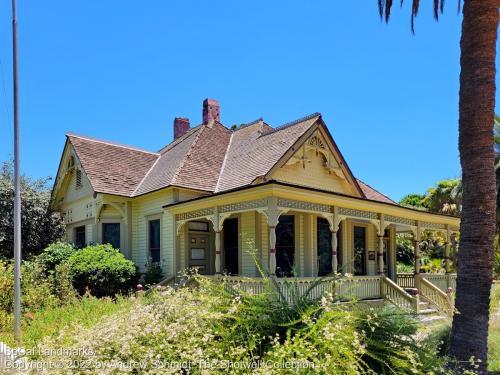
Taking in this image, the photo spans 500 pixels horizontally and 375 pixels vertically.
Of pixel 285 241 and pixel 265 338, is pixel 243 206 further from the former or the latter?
pixel 265 338

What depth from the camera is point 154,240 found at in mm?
18172

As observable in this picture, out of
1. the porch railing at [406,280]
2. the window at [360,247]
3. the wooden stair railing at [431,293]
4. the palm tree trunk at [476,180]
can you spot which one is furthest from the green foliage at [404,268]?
the palm tree trunk at [476,180]

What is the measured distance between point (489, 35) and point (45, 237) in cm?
1984

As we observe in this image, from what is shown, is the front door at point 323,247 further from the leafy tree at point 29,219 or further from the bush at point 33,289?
the leafy tree at point 29,219

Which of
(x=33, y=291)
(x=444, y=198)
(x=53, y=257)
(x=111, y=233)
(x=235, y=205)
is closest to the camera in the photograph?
(x=33, y=291)

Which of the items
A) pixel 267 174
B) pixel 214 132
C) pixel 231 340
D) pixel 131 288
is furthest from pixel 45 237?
pixel 231 340

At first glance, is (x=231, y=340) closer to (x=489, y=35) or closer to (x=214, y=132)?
(x=489, y=35)

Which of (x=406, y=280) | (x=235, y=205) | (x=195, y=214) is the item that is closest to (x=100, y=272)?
(x=195, y=214)

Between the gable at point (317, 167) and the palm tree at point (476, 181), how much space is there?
8914 millimetres

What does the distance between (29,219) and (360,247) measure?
14575mm

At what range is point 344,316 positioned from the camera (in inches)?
188

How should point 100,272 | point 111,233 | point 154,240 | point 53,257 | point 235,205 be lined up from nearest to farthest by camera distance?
point 235,205 < point 100,272 < point 53,257 < point 154,240 < point 111,233

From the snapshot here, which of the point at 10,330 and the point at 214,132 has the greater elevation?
the point at 214,132

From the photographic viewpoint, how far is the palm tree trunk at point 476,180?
269 inches
